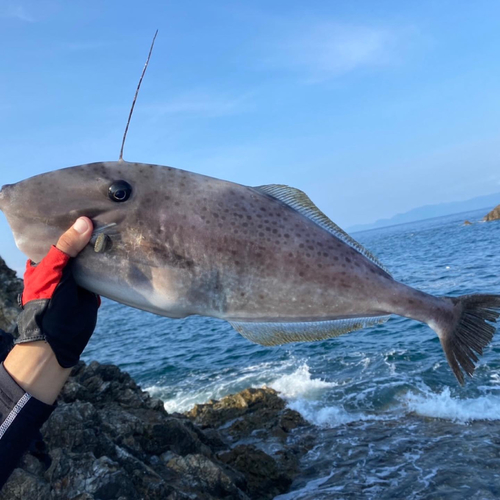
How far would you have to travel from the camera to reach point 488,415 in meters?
8.51

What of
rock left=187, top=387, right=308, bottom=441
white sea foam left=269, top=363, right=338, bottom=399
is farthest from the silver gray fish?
white sea foam left=269, top=363, right=338, bottom=399

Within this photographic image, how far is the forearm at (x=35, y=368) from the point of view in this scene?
2436 millimetres

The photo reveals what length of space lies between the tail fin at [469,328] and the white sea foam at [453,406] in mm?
6709

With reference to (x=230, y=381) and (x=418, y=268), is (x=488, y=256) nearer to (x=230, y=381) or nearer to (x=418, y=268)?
(x=418, y=268)

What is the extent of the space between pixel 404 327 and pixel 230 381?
7307mm

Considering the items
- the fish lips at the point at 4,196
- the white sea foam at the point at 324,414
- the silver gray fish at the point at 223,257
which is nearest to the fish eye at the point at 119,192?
the silver gray fish at the point at 223,257

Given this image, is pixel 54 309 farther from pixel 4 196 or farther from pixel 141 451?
pixel 141 451

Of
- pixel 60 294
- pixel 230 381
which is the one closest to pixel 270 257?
pixel 60 294

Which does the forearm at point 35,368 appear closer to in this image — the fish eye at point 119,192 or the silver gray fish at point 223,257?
the silver gray fish at point 223,257

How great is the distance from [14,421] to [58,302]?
0.68 m

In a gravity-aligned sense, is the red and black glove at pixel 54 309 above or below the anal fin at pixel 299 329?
above

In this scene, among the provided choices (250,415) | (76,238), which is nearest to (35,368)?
(76,238)

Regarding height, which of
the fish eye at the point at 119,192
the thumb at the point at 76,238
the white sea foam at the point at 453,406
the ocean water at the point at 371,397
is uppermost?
the fish eye at the point at 119,192

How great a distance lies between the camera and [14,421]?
236 cm
